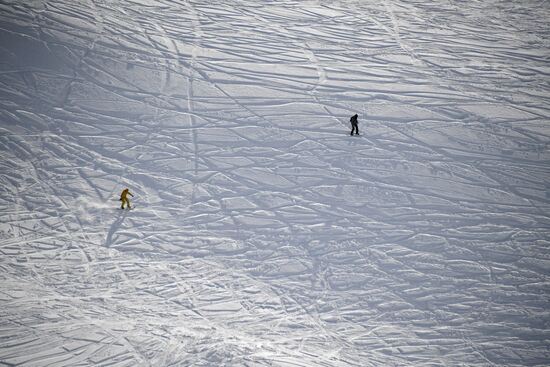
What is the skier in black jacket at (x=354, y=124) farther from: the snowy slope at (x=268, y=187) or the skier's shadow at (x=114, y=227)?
the skier's shadow at (x=114, y=227)

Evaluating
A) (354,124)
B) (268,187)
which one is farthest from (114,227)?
(354,124)

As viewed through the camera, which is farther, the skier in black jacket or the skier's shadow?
the skier in black jacket

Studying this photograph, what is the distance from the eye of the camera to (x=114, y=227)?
1206 cm

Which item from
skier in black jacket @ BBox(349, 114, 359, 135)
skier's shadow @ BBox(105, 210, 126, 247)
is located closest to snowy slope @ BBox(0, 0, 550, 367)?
skier's shadow @ BBox(105, 210, 126, 247)

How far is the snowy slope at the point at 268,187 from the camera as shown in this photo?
33.2ft

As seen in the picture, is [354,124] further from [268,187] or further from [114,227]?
[114,227]

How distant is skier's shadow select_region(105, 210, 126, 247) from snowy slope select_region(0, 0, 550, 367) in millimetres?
39

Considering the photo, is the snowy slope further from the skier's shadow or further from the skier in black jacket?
the skier in black jacket

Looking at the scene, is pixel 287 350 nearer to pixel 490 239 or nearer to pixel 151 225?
pixel 151 225

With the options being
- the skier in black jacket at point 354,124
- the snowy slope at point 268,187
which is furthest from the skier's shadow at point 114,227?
the skier in black jacket at point 354,124

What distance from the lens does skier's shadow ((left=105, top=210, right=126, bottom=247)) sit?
11.7 m

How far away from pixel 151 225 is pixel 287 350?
4.16m

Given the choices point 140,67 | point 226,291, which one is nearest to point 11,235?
point 226,291

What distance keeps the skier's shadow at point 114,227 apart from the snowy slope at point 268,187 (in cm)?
4
